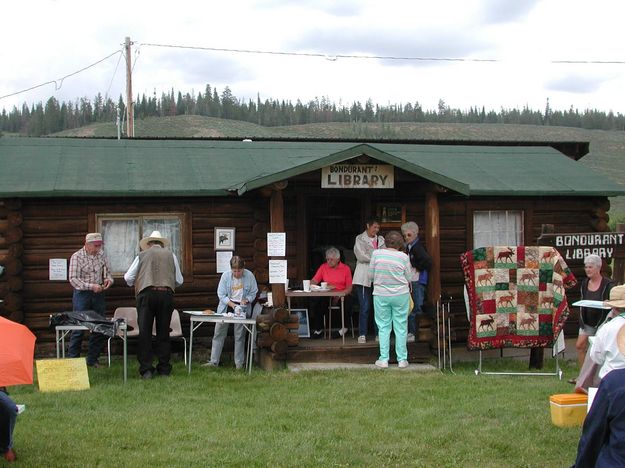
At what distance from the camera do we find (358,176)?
1159cm

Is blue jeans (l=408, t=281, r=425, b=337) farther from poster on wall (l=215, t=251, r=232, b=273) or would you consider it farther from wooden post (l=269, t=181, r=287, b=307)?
poster on wall (l=215, t=251, r=232, b=273)

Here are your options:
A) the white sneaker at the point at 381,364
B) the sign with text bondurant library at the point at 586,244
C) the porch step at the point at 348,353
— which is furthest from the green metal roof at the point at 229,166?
the white sneaker at the point at 381,364

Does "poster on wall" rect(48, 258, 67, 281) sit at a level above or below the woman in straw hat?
above

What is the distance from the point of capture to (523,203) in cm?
1400

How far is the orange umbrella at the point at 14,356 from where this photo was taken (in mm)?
5938

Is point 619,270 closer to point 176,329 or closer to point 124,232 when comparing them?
point 176,329

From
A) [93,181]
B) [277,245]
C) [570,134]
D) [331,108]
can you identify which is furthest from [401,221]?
[331,108]

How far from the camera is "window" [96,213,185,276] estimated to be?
1247 cm

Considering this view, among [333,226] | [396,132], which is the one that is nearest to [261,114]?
[396,132]

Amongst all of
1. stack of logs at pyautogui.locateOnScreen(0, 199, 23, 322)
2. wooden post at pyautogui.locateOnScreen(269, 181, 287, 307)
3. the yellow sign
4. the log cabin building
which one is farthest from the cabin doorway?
the yellow sign

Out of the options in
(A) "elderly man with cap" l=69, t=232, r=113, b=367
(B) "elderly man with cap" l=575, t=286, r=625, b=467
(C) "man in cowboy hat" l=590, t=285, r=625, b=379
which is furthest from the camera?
(A) "elderly man with cap" l=69, t=232, r=113, b=367

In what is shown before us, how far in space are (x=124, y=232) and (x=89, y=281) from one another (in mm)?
1326

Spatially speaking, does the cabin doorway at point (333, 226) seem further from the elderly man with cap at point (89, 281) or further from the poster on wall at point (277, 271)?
the elderly man with cap at point (89, 281)

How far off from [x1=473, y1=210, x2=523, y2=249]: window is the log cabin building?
18 millimetres
